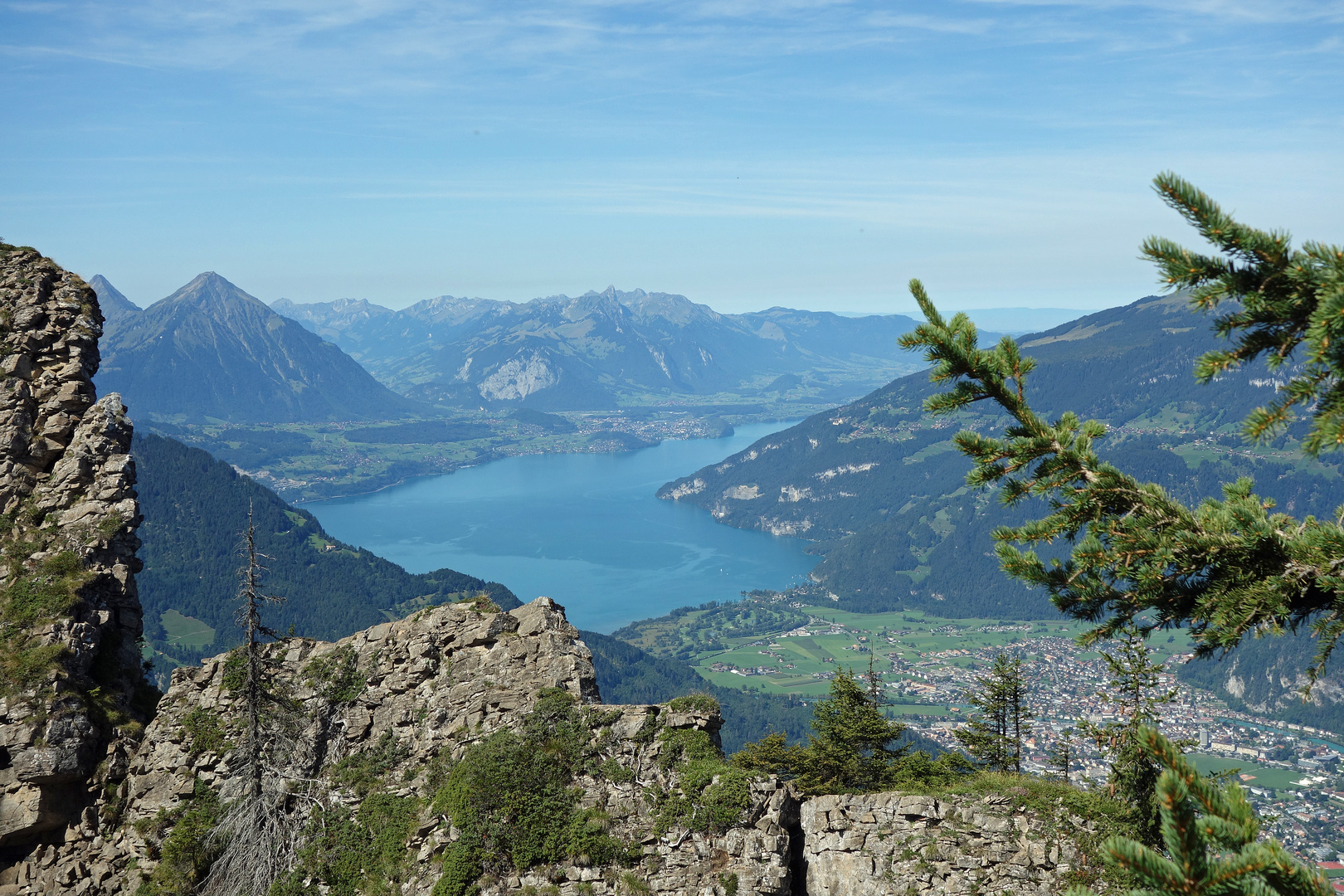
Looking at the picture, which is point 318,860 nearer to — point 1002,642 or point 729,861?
point 729,861

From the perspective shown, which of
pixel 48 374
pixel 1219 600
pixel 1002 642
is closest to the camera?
pixel 1219 600

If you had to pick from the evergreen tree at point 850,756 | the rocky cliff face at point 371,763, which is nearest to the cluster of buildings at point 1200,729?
the evergreen tree at point 850,756

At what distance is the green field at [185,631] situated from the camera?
5809 inches

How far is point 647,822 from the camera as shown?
18125 millimetres

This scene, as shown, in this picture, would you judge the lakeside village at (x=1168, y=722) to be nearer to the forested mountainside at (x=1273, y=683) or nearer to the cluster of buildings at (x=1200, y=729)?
the cluster of buildings at (x=1200, y=729)

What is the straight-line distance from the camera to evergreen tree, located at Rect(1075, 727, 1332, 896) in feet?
13.1

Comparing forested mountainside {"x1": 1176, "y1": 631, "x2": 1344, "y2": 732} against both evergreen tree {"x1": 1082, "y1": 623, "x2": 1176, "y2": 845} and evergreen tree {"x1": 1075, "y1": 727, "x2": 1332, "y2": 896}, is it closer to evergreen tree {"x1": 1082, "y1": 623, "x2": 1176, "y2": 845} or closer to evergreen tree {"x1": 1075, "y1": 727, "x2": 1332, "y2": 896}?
evergreen tree {"x1": 1082, "y1": 623, "x2": 1176, "y2": 845}

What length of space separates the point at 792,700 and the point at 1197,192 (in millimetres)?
149615

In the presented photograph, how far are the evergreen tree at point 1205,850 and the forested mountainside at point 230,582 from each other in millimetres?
148852

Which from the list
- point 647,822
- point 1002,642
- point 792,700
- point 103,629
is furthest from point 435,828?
point 1002,642

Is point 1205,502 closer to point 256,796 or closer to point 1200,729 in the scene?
point 256,796

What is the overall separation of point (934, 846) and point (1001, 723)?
742 inches

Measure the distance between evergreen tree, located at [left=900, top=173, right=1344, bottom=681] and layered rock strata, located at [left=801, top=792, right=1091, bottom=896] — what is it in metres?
10.1

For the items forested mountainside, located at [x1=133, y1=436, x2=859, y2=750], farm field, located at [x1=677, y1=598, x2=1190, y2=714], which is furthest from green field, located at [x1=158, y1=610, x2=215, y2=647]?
farm field, located at [x1=677, y1=598, x2=1190, y2=714]
